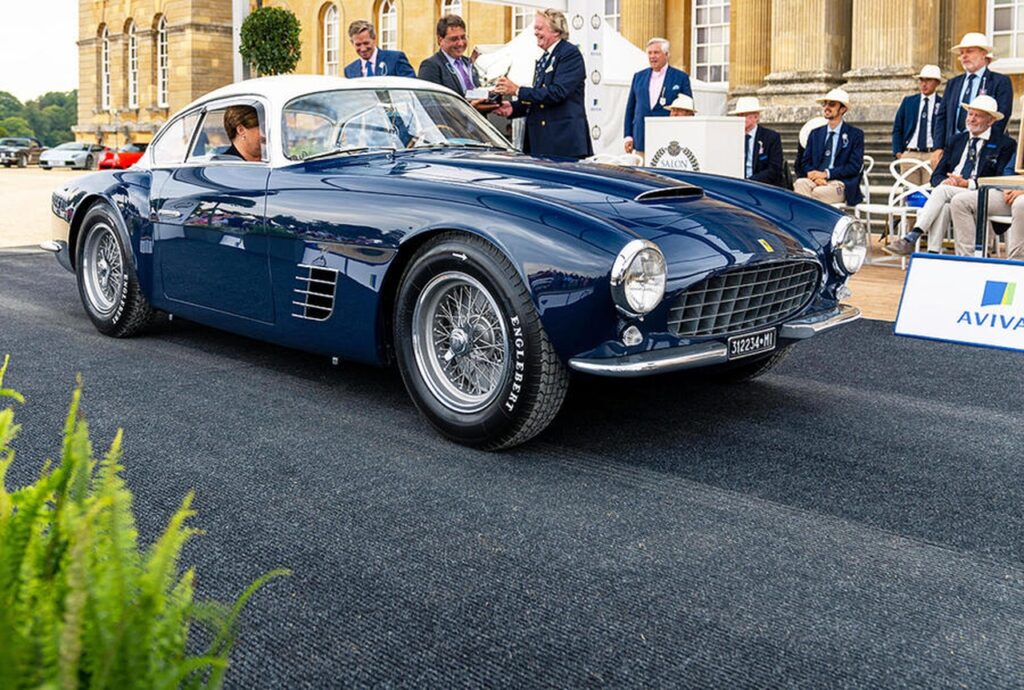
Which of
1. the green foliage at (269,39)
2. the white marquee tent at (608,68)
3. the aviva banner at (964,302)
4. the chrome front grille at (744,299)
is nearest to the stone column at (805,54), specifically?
the white marquee tent at (608,68)

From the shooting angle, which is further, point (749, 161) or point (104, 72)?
point (104, 72)

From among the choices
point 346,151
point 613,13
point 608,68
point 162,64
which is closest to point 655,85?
point 608,68

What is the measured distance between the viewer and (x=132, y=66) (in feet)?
160

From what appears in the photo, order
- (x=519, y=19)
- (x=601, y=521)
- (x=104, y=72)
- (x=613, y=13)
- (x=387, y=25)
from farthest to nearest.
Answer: (x=104, y=72), (x=387, y=25), (x=519, y=19), (x=613, y=13), (x=601, y=521)

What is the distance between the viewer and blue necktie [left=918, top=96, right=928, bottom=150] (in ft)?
37.8

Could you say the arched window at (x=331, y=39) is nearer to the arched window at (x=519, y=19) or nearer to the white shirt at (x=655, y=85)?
the arched window at (x=519, y=19)

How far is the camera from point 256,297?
5328 millimetres

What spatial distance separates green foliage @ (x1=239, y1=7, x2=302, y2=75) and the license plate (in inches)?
1161

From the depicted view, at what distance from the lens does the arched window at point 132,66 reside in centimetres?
4841

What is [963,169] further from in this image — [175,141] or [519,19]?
[519,19]

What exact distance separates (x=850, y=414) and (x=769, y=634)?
249 cm

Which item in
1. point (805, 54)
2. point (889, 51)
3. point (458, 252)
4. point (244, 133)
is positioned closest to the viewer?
point (458, 252)

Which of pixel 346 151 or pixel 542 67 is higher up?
pixel 542 67

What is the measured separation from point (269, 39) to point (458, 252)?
30311mm
